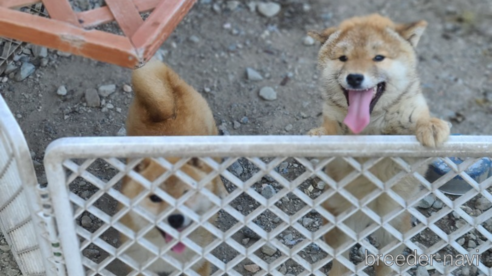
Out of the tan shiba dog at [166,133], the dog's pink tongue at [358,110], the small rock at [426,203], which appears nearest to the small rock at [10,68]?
the tan shiba dog at [166,133]

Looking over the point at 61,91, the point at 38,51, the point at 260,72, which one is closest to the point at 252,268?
the point at 260,72

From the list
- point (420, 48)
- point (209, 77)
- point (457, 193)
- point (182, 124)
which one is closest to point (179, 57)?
point (209, 77)

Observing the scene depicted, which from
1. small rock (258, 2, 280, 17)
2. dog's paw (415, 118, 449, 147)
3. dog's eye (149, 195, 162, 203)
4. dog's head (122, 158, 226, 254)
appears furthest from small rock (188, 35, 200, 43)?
dog's paw (415, 118, 449, 147)

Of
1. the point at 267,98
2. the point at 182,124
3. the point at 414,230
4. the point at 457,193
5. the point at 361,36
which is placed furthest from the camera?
the point at 267,98

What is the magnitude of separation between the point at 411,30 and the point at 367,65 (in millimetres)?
402

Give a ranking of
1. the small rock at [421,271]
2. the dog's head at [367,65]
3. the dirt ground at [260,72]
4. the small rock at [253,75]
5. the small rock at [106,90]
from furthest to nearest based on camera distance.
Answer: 1. the small rock at [253,75]
2. the small rock at [106,90]
3. the dirt ground at [260,72]
4. the small rock at [421,271]
5. the dog's head at [367,65]

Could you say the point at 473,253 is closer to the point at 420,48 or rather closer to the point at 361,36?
the point at 361,36

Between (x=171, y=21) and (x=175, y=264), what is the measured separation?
1168mm

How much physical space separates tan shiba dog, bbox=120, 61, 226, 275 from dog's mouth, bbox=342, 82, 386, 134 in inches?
32.8

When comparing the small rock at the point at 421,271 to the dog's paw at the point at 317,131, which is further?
the small rock at the point at 421,271

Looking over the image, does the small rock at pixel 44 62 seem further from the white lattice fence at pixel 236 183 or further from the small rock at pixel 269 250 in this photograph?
the small rock at pixel 269 250

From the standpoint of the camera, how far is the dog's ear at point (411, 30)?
10.5 ft

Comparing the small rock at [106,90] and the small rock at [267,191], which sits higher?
the small rock at [106,90]

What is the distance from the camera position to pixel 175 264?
2799 mm
